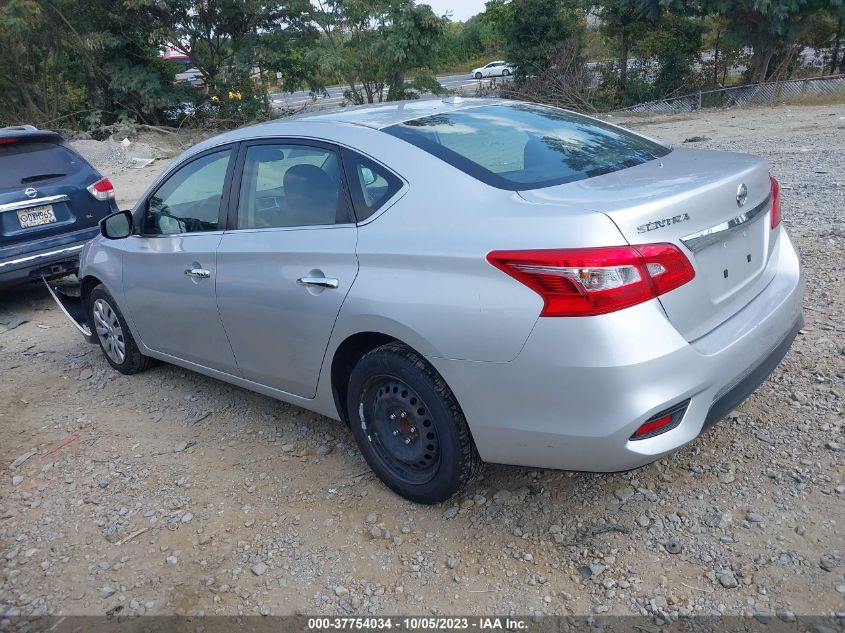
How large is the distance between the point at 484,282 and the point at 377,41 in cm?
2025

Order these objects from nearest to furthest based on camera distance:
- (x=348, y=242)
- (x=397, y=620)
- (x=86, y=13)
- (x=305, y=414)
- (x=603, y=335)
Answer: (x=603, y=335)
(x=397, y=620)
(x=348, y=242)
(x=305, y=414)
(x=86, y=13)

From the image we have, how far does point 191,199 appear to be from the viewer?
13.7ft

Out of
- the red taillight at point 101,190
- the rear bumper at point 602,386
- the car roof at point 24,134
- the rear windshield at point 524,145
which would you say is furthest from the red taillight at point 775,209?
the car roof at point 24,134

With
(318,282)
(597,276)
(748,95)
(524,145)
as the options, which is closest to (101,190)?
(318,282)

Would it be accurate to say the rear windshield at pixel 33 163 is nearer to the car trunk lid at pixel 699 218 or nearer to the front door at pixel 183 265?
the front door at pixel 183 265

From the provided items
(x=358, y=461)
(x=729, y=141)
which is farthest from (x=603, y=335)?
(x=729, y=141)

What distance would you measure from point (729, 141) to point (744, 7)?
10.5 metres

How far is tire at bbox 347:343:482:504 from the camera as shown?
287cm

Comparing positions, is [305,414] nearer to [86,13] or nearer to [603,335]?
[603,335]

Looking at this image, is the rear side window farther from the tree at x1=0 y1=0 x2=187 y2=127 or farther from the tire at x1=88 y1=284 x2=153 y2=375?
the tree at x1=0 y1=0 x2=187 y2=127

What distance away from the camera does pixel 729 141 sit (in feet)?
42.4

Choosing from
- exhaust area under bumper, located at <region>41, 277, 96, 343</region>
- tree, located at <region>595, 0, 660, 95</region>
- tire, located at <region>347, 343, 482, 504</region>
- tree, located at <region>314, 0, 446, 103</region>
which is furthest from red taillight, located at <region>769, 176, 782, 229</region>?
tree, located at <region>595, 0, 660, 95</region>

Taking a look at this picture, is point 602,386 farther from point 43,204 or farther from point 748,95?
point 748,95

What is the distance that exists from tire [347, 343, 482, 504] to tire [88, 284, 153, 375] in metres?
2.33
